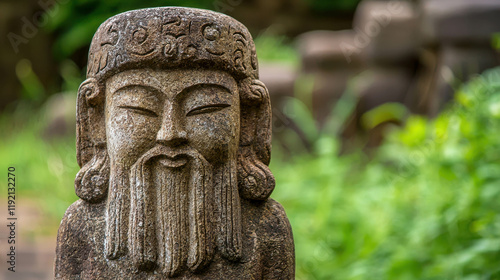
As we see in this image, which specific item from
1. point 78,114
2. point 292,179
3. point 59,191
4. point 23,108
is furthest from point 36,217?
point 23,108

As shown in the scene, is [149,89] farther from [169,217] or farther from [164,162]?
[169,217]

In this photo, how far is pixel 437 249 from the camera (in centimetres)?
313

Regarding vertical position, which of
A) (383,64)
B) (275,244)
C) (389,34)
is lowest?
(275,244)

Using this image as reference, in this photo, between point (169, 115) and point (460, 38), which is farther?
point (460, 38)

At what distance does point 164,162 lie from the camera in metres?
1.85

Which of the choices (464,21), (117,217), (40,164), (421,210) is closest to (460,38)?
(464,21)

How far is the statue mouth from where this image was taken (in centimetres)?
185

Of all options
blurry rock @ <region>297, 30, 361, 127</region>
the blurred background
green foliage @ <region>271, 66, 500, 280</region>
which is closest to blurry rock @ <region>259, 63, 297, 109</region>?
the blurred background

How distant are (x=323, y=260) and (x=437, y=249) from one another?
80 centimetres

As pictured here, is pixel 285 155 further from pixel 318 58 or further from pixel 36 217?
pixel 36 217

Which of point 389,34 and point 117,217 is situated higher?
point 389,34

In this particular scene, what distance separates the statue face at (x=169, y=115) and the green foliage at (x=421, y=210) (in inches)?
60.3

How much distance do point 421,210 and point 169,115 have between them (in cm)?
217

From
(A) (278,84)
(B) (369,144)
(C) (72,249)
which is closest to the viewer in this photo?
(C) (72,249)
